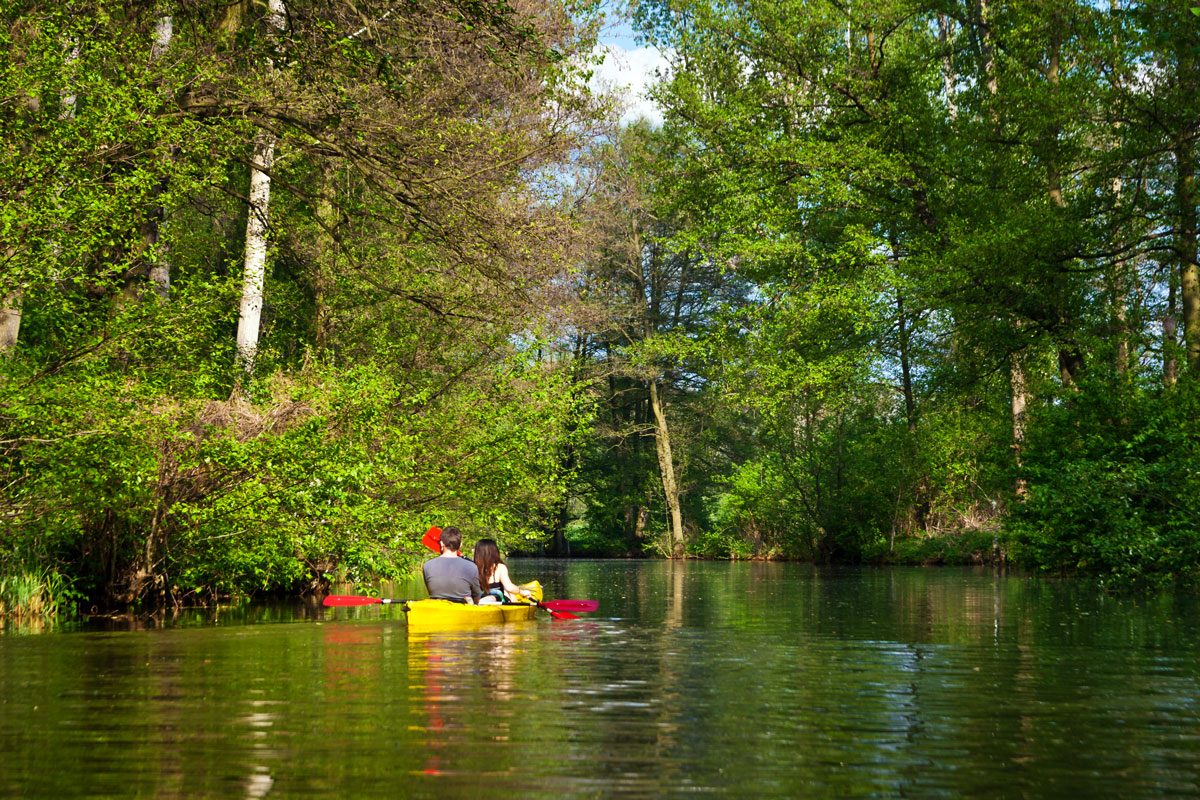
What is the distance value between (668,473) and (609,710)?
1599 inches

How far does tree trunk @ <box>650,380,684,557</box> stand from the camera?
1863 inches

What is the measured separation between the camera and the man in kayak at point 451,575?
522 inches

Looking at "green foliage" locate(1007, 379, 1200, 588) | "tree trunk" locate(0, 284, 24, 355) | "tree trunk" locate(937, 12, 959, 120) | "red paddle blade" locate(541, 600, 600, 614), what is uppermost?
"tree trunk" locate(937, 12, 959, 120)

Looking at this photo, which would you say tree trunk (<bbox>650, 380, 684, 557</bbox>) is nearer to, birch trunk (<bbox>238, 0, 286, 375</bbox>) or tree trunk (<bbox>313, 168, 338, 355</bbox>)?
tree trunk (<bbox>313, 168, 338, 355</bbox>)

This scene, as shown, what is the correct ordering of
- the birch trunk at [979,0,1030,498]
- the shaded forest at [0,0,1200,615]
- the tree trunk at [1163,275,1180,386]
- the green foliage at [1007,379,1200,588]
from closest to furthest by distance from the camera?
1. the shaded forest at [0,0,1200,615]
2. the green foliage at [1007,379,1200,588]
3. the tree trunk at [1163,275,1180,386]
4. the birch trunk at [979,0,1030,498]

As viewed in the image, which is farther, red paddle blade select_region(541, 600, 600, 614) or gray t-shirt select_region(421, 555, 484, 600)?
red paddle blade select_region(541, 600, 600, 614)

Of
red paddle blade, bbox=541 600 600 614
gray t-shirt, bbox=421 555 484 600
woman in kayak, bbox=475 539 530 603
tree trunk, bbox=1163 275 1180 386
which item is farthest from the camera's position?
tree trunk, bbox=1163 275 1180 386

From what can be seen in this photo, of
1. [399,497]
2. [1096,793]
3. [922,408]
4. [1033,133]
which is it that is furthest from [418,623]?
[922,408]

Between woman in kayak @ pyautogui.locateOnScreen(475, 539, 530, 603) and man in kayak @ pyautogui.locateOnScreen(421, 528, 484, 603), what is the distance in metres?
0.94

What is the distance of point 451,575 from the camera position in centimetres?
1329

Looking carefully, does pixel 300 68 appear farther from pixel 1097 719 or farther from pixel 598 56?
pixel 1097 719

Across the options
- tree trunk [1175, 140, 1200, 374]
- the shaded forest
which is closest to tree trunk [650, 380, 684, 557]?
the shaded forest

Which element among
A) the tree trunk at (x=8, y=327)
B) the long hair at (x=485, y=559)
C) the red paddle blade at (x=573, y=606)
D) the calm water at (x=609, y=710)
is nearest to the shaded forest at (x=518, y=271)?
the tree trunk at (x=8, y=327)

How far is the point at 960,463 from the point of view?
31688mm
